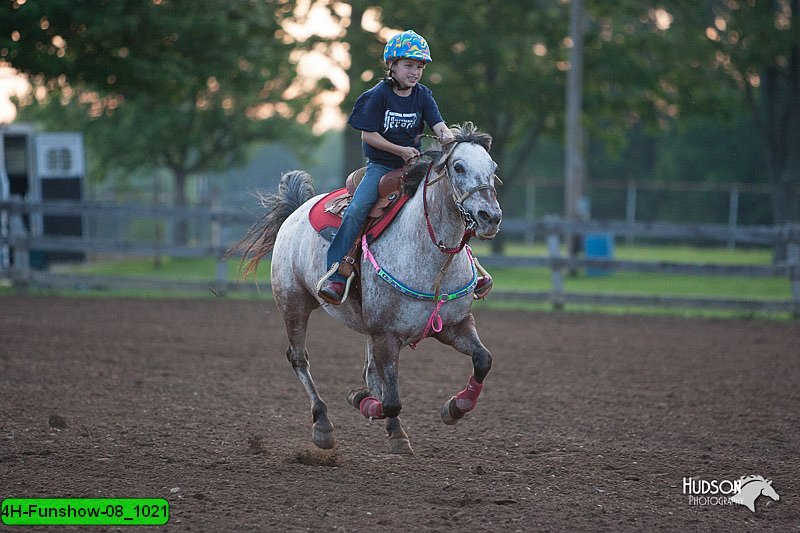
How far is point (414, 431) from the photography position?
6.80 meters

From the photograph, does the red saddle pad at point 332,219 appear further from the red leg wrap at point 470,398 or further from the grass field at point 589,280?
the grass field at point 589,280

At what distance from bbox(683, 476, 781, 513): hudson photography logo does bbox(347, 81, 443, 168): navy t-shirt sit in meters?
2.83

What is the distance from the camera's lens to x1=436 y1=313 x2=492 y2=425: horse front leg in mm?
5805

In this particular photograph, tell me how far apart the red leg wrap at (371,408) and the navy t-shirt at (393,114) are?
5.44 ft

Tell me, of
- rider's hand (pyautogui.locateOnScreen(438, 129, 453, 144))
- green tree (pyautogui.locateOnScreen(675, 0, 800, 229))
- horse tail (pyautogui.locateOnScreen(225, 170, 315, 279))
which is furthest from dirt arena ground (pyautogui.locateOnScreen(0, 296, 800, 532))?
green tree (pyautogui.locateOnScreen(675, 0, 800, 229))

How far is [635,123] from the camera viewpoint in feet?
148

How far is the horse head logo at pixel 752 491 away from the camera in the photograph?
5.08m

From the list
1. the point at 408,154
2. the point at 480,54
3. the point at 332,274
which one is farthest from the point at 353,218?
the point at 480,54

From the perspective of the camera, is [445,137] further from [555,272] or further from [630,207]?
[630,207]

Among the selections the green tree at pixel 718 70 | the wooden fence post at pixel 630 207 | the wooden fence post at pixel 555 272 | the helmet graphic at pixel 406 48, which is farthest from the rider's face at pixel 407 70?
the wooden fence post at pixel 630 207

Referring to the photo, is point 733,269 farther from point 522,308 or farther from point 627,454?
point 627,454

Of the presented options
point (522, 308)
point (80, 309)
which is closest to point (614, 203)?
point (522, 308)

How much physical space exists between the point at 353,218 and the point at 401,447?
159cm

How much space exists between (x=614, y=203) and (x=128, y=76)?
92.9 ft
